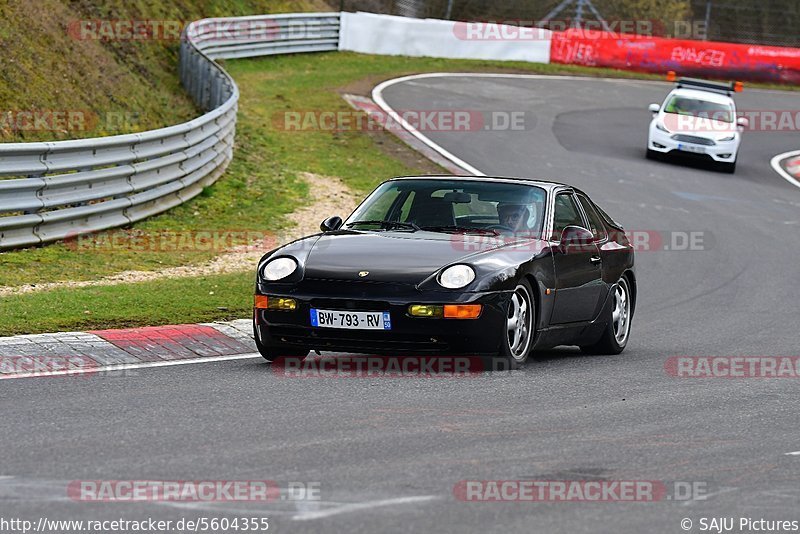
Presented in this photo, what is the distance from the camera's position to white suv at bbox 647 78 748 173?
2731cm

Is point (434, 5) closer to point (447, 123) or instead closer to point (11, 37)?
point (447, 123)

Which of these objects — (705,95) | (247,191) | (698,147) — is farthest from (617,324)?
(705,95)

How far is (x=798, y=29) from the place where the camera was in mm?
45906

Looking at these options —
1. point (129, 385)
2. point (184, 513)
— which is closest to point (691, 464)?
point (184, 513)

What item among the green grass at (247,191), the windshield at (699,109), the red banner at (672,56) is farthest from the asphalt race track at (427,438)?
the red banner at (672,56)

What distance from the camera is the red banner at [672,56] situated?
40.5 meters

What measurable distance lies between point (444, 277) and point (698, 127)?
66.6ft

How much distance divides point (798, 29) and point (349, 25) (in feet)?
55.7

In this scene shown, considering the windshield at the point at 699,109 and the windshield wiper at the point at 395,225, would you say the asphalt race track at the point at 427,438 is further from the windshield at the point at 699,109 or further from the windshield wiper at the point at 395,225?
the windshield at the point at 699,109

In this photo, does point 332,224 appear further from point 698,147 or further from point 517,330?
point 698,147

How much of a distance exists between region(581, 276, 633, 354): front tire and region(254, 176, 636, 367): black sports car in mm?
123

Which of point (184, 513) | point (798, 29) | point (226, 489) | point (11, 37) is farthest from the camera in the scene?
point (798, 29)

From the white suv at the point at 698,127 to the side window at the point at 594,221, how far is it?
17.2m

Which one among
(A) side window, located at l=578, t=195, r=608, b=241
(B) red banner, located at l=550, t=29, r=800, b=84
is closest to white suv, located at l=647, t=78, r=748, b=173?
(B) red banner, located at l=550, t=29, r=800, b=84
